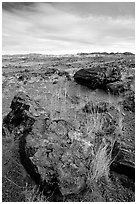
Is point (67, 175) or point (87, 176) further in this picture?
point (87, 176)

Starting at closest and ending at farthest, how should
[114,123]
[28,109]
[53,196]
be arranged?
1. [53,196]
2. [28,109]
3. [114,123]

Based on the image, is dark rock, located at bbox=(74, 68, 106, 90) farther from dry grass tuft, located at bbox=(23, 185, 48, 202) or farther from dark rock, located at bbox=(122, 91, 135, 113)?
dry grass tuft, located at bbox=(23, 185, 48, 202)

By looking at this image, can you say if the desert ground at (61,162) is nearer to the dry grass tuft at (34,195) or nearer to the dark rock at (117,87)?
the dry grass tuft at (34,195)

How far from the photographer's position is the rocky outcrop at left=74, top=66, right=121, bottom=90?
1127 centimetres

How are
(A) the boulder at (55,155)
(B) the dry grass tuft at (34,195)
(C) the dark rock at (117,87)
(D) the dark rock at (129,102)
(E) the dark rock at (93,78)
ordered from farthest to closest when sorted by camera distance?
1. (E) the dark rock at (93,78)
2. (C) the dark rock at (117,87)
3. (D) the dark rock at (129,102)
4. (A) the boulder at (55,155)
5. (B) the dry grass tuft at (34,195)

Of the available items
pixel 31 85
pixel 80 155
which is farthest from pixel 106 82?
pixel 80 155

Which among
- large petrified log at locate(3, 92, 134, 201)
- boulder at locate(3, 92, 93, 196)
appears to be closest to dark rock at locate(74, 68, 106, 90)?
large petrified log at locate(3, 92, 134, 201)

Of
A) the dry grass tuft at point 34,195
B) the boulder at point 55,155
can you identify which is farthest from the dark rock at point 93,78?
the dry grass tuft at point 34,195

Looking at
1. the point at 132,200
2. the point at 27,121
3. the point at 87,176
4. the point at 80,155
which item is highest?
the point at 27,121

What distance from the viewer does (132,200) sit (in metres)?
4.67

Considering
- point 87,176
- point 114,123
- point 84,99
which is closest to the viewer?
point 87,176

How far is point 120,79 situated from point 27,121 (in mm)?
6895

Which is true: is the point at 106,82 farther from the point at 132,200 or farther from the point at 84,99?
the point at 132,200

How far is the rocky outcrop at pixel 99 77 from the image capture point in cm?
1127
